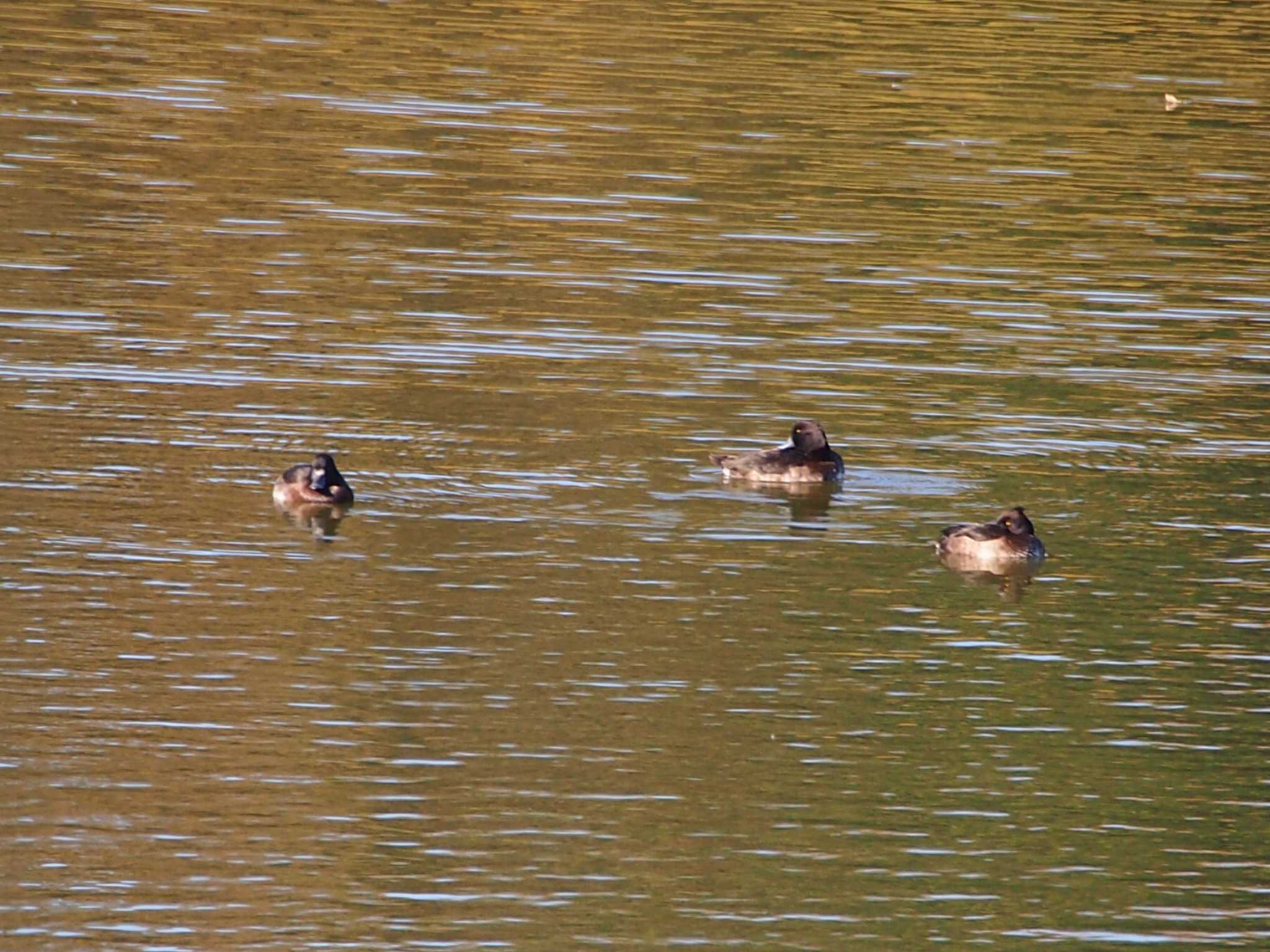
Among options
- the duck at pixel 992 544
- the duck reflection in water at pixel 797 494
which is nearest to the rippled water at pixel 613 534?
the duck reflection in water at pixel 797 494

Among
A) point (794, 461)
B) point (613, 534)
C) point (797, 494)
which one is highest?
point (794, 461)

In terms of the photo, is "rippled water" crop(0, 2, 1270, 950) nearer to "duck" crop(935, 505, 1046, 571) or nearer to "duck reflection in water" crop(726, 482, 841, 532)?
"duck reflection in water" crop(726, 482, 841, 532)

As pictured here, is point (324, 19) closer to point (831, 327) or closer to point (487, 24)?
point (487, 24)

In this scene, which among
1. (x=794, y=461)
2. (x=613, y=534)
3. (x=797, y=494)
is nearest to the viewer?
(x=613, y=534)

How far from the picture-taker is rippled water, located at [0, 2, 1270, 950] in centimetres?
1412

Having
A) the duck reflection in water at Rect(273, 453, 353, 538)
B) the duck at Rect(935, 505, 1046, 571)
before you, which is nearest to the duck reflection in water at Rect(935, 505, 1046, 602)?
the duck at Rect(935, 505, 1046, 571)

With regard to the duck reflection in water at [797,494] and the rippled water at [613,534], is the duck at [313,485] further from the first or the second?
the duck reflection in water at [797,494]

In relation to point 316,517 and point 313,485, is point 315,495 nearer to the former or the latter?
point 313,485

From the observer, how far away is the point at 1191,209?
36.8 m

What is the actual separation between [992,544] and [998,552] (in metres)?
0.09

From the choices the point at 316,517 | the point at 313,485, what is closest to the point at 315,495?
the point at 313,485

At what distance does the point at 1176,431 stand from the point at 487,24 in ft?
91.0

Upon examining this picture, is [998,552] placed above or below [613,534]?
Answer: below

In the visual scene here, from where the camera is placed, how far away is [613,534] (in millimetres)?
20094
